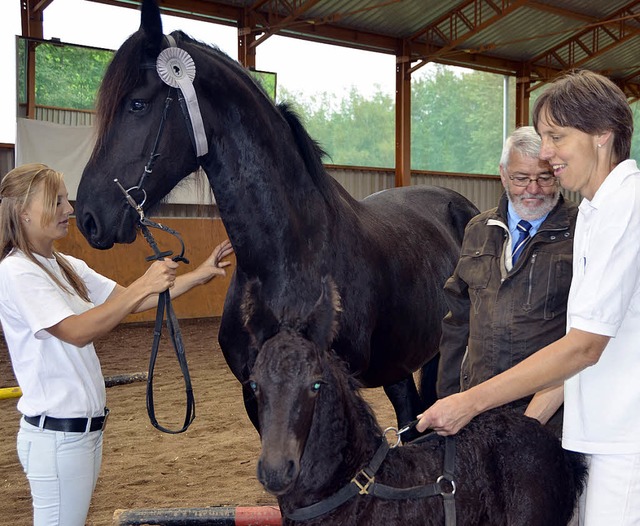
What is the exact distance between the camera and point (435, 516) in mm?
2021

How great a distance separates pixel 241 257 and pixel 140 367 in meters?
5.25

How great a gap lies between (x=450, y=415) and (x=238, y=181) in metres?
1.34

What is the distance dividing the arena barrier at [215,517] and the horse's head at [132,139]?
1.25m

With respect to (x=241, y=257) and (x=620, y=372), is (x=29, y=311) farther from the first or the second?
(x=620, y=372)

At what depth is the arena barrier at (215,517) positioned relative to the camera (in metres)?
3.05

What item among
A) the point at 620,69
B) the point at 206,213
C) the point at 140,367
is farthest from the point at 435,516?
the point at 620,69

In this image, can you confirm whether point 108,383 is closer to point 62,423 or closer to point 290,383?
point 62,423

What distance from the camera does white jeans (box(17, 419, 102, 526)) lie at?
242cm

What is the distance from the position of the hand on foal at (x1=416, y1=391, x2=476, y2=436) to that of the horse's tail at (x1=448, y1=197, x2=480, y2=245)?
3082 millimetres

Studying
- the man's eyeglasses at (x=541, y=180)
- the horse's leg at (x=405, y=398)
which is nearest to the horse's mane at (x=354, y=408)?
the man's eyeglasses at (x=541, y=180)

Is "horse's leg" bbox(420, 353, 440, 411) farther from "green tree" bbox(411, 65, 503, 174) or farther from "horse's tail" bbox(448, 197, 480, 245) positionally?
"green tree" bbox(411, 65, 503, 174)

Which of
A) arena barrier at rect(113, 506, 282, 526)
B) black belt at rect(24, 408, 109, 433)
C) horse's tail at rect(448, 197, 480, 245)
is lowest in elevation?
arena barrier at rect(113, 506, 282, 526)

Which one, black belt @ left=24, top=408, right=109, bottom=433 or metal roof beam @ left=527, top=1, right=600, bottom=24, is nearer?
black belt @ left=24, top=408, right=109, bottom=433

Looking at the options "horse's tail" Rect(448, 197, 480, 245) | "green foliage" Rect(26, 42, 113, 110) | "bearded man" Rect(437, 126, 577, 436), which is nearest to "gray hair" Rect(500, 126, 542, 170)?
"bearded man" Rect(437, 126, 577, 436)
